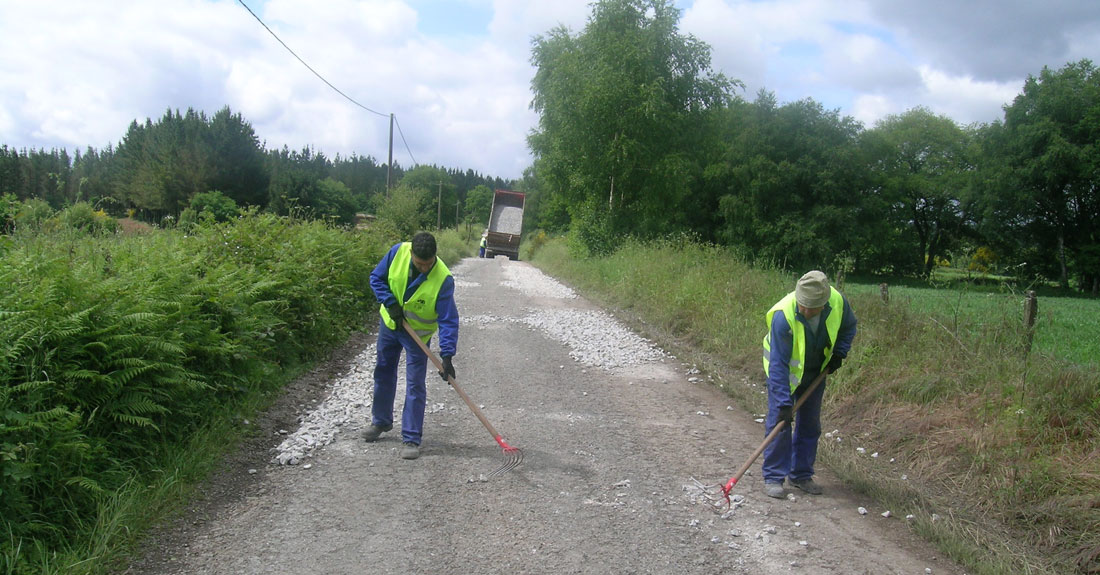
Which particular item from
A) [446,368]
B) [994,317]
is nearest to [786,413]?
[446,368]

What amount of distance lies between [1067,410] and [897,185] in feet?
171

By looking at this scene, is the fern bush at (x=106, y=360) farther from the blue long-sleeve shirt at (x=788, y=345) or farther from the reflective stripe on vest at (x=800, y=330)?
the reflective stripe on vest at (x=800, y=330)

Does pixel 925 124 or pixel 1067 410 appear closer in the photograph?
pixel 1067 410

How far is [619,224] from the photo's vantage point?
2630 centimetres

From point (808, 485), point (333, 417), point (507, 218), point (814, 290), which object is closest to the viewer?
point (814, 290)

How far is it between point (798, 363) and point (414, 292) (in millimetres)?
2997

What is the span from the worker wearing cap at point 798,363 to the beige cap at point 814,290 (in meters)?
0.04

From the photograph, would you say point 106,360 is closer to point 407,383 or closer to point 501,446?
point 407,383

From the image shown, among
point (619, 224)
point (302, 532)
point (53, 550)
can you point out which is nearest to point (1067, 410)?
point (302, 532)

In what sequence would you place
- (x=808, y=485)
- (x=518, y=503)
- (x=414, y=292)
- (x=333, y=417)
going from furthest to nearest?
1. (x=333, y=417)
2. (x=414, y=292)
3. (x=808, y=485)
4. (x=518, y=503)

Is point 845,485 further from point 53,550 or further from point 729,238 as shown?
point 729,238

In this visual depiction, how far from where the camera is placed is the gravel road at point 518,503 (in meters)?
3.60

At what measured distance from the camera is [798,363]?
4691 millimetres

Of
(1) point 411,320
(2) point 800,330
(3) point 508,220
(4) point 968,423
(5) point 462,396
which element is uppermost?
(3) point 508,220
